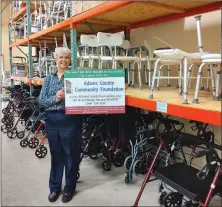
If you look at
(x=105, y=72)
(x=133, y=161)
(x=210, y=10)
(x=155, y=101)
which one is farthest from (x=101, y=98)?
(x=210, y=10)

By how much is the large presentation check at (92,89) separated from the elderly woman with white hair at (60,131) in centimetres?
12

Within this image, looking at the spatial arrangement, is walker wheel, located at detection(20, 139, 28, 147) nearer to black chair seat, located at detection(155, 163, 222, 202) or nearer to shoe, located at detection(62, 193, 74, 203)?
shoe, located at detection(62, 193, 74, 203)

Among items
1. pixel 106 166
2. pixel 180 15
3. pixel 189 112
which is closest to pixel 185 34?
pixel 180 15

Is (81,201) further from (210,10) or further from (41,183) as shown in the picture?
(210,10)

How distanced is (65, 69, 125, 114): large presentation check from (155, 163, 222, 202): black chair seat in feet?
2.54

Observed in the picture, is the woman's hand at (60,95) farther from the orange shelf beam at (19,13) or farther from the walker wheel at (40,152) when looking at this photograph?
the orange shelf beam at (19,13)

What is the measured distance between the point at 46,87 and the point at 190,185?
163cm

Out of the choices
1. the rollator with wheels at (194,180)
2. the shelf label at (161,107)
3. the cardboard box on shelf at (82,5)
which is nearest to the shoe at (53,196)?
the rollator with wheels at (194,180)

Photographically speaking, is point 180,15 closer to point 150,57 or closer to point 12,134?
point 150,57

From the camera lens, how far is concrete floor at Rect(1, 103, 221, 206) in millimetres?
2516

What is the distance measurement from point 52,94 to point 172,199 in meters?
1.53

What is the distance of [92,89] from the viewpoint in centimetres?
235

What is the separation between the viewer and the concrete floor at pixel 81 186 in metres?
2.52

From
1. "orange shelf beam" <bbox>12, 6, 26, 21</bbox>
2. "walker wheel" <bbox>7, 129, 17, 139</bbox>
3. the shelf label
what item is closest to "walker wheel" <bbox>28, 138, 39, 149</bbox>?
"walker wheel" <bbox>7, 129, 17, 139</bbox>
